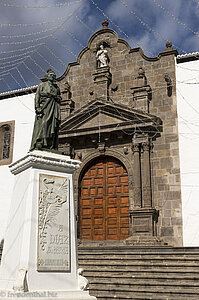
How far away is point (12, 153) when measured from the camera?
16.8 m

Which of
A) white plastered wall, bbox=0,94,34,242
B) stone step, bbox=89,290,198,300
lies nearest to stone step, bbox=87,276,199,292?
stone step, bbox=89,290,198,300

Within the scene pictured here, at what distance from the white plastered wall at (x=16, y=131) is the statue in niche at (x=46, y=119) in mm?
10077

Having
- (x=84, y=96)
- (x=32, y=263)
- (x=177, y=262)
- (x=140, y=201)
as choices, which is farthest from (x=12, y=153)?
(x=32, y=263)

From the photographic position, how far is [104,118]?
1470cm

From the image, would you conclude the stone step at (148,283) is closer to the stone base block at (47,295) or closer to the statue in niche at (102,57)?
the stone base block at (47,295)

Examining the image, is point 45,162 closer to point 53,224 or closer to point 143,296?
point 53,224

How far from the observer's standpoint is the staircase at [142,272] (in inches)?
311

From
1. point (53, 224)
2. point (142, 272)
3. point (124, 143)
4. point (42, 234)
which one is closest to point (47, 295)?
point (42, 234)

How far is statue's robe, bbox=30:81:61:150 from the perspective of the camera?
6.09 m

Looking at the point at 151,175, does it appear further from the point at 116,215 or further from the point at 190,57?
the point at 190,57

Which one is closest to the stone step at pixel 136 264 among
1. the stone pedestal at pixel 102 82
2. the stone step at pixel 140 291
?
the stone step at pixel 140 291

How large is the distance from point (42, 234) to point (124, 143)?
943 cm

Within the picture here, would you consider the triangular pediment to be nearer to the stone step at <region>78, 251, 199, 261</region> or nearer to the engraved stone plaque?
the stone step at <region>78, 251, 199, 261</region>

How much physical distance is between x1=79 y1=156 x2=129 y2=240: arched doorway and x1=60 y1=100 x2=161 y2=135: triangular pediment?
4.37ft
